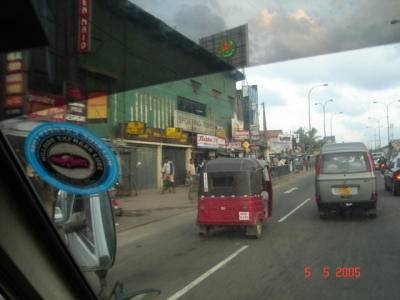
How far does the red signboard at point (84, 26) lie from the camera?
10.4 feet

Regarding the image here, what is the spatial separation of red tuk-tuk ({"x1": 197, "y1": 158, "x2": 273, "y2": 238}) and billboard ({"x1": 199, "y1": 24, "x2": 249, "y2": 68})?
7565mm

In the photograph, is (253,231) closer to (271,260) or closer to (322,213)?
(271,260)

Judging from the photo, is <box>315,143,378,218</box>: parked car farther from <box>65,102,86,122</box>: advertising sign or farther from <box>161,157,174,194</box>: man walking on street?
<box>65,102,86,122</box>: advertising sign

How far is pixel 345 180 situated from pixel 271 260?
19.6 feet

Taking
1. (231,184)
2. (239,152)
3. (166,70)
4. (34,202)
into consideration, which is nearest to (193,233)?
(231,184)

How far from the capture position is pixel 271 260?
7.41 m

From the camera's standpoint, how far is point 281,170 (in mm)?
40312

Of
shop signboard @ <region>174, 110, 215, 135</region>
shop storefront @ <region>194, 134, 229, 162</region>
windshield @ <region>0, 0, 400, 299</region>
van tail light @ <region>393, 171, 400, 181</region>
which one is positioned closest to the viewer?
windshield @ <region>0, 0, 400, 299</region>

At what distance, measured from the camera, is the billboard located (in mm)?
2746

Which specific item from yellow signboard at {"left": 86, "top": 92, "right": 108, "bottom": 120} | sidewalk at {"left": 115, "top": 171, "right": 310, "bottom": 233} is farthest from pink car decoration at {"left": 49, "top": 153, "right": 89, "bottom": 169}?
sidewalk at {"left": 115, "top": 171, "right": 310, "bottom": 233}

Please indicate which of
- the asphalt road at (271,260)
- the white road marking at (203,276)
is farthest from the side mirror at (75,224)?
the white road marking at (203,276)

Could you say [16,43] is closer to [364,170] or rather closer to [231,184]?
[231,184]

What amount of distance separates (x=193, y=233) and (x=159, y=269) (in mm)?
4815
